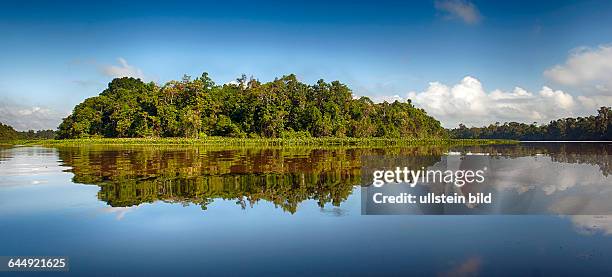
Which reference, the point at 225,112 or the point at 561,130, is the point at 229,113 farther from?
the point at 561,130

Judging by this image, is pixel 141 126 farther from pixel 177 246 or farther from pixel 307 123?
pixel 177 246

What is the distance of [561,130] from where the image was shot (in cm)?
13262

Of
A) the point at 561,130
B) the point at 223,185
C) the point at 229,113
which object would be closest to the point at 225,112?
the point at 229,113

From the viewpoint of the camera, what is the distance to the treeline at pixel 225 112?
78019 millimetres

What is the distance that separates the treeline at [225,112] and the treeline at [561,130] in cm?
6571

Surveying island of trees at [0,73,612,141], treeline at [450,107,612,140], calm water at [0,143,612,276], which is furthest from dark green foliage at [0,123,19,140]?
treeline at [450,107,612,140]

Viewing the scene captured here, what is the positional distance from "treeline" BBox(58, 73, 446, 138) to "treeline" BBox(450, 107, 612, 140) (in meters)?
65.7

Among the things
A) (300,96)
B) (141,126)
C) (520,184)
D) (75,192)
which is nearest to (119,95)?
(141,126)

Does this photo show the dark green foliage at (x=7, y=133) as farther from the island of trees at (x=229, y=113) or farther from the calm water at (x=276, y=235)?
the calm water at (x=276, y=235)

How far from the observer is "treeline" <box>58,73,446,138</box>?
78.0 meters

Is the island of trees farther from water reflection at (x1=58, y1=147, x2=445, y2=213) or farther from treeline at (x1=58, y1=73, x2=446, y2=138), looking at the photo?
water reflection at (x1=58, y1=147, x2=445, y2=213)

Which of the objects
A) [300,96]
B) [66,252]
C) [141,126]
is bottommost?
[66,252]

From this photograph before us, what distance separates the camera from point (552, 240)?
8062 mm

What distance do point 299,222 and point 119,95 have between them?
320 feet
